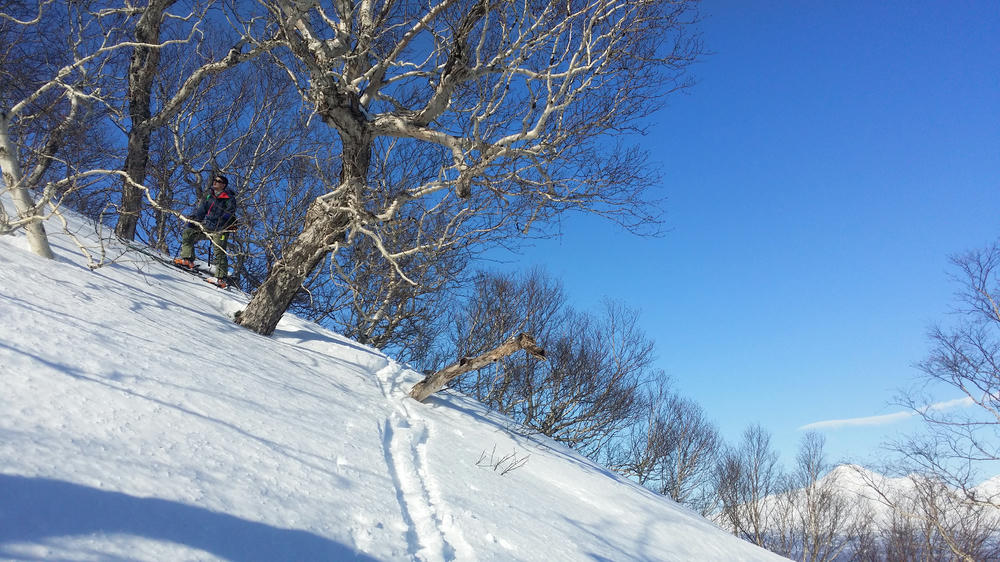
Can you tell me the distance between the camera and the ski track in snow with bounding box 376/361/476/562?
99.0 inches

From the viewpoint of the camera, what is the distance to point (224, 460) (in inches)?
91.1

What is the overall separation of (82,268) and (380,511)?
3.76m

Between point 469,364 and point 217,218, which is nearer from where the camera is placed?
point 469,364

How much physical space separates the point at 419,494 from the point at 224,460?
1.15 meters

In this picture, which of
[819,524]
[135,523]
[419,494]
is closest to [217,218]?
[419,494]

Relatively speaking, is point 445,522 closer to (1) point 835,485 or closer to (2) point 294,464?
(2) point 294,464

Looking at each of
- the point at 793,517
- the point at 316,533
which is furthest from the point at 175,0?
the point at 793,517

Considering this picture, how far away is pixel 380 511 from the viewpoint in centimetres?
258

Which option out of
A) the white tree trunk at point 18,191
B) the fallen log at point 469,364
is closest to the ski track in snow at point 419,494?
the fallen log at point 469,364

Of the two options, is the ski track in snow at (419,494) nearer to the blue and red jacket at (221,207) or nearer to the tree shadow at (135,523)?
the tree shadow at (135,523)

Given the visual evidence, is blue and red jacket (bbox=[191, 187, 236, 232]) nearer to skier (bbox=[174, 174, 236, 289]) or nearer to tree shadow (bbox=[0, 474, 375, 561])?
skier (bbox=[174, 174, 236, 289])

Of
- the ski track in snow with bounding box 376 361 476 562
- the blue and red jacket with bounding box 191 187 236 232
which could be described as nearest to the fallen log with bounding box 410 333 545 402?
the ski track in snow with bounding box 376 361 476 562

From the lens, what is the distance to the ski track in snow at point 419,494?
2.51 meters

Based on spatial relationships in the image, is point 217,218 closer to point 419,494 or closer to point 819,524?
point 419,494
